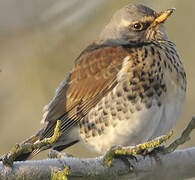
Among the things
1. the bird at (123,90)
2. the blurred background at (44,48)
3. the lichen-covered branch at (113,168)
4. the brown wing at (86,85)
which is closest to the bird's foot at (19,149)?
the lichen-covered branch at (113,168)

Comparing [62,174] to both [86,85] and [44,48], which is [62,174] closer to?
[86,85]

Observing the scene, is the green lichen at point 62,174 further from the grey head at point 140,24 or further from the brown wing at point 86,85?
the grey head at point 140,24

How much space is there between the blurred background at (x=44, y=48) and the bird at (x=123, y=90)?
1108 millimetres

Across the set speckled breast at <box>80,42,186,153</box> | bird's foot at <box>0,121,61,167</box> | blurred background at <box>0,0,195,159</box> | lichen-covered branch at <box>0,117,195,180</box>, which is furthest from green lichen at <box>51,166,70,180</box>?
blurred background at <box>0,0,195,159</box>

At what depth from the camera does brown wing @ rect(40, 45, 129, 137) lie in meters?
4.80

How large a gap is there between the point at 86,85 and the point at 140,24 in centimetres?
74

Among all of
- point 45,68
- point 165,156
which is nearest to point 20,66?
point 45,68

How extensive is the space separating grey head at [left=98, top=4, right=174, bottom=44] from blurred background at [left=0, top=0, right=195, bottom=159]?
1.05m

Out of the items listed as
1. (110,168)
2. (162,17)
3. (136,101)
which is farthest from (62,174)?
(162,17)

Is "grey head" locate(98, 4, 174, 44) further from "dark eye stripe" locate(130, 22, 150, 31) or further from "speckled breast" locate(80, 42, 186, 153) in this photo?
"speckled breast" locate(80, 42, 186, 153)

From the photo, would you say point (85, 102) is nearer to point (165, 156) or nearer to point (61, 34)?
point (165, 156)

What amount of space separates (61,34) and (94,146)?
1994 mm

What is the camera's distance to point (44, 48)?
6418 millimetres

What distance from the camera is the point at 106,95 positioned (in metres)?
4.73
